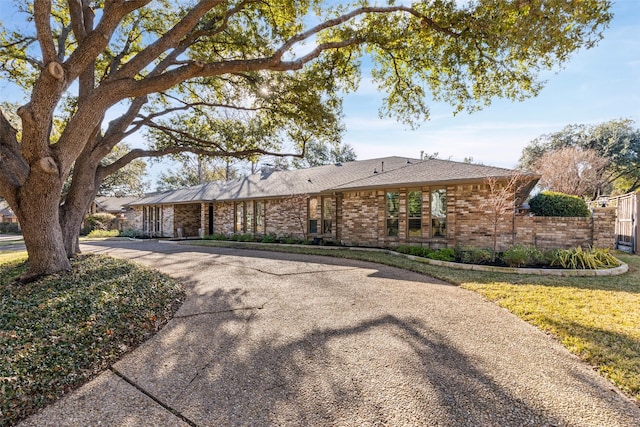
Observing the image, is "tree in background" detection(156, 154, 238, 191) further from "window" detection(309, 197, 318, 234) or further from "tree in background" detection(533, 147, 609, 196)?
"tree in background" detection(533, 147, 609, 196)

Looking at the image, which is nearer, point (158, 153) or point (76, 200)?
point (76, 200)

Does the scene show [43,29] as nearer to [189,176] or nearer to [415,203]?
[415,203]

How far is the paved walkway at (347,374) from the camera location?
7.74 ft

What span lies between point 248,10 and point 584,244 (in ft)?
42.0

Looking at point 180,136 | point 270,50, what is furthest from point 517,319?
point 180,136

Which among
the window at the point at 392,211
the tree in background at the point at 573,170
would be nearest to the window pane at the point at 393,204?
the window at the point at 392,211

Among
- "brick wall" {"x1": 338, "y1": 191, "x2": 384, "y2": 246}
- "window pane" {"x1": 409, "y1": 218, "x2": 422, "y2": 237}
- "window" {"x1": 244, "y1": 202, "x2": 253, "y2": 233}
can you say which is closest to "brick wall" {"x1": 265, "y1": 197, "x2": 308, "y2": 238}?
"window" {"x1": 244, "y1": 202, "x2": 253, "y2": 233}

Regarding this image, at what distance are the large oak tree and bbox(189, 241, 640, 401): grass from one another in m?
5.11

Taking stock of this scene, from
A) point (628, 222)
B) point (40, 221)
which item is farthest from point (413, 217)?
point (40, 221)

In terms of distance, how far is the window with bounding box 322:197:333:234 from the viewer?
1423 centimetres

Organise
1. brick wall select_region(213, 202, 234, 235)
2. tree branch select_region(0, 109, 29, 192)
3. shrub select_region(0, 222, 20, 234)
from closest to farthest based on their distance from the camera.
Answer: tree branch select_region(0, 109, 29, 192) < brick wall select_region(213, 202, 234, 235) < shrub select_region(0, 222, 20, 234)

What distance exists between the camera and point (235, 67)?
6.24 metres

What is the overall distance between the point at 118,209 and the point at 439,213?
37.9 m

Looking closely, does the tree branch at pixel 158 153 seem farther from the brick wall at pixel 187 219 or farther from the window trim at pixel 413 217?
the brick wall at pixel 187 219
